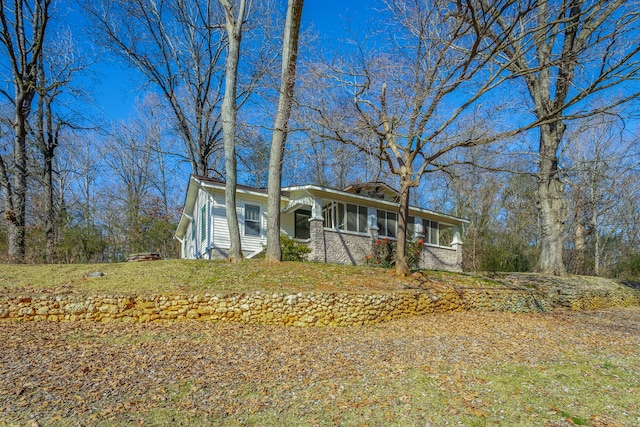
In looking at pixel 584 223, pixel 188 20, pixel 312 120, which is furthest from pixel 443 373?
pixel 584 223

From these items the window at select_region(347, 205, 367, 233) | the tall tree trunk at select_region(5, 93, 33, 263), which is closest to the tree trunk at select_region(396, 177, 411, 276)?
the window at select_region(347, 205, 367, 233)

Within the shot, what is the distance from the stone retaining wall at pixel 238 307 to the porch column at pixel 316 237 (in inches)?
204

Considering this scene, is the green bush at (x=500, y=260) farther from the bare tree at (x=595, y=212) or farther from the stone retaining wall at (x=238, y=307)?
the stone retaining wall at (x=238, y=307)

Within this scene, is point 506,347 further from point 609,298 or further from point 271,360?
point 609,298

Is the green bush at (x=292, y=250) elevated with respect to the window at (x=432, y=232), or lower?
lower

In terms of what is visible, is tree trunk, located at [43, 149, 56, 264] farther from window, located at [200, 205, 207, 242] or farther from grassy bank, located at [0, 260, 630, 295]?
window, located at [200, 205, 207, 242]

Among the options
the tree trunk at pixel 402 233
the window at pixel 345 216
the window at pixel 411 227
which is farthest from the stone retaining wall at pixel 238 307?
the window at pixel 411 227

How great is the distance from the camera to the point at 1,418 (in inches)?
136

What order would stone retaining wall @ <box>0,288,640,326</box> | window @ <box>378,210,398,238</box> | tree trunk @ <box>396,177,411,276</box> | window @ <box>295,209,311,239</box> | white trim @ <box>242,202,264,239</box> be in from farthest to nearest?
window @ <box>378,210,398,238</box>, window @ <box>295,209,311,239</box>, white trim @ <box>242,202,264,239</box>, tree trunk @ <box>396,177,411,276</box>, stone retaining wall @ <box>0,288,640,326</box>

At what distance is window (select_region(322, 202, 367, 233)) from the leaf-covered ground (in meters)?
7.75

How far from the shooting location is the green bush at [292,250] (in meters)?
12.0

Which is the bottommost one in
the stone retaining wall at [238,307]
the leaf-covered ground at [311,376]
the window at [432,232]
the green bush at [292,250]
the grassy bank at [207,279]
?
the leaf-covered ground at [311,376]

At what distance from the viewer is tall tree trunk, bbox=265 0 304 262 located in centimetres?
1054

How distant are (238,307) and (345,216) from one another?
26.3 ft
